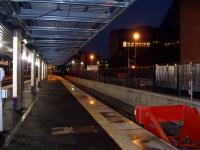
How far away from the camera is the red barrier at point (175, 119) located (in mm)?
11336

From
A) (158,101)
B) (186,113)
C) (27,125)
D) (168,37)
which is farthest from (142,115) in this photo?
(168,37)

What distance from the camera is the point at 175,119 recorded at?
1187cm

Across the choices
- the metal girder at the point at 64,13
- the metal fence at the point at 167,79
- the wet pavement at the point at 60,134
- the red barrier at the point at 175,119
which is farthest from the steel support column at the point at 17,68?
the red barrier at the point at 175,119

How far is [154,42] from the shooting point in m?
141

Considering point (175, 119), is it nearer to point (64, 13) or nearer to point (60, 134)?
point (60, 134)

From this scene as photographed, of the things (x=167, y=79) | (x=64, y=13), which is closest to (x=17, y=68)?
(x=64, y=13)

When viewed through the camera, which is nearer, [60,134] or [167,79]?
[60,134]

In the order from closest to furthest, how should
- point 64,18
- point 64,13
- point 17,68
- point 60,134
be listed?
1. point 60,134
2. point 64,13
3. point 64,18
4. point 17,68

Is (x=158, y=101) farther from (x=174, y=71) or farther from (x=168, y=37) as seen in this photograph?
(x=168, y=37)

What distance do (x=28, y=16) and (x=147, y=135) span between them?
6.85 metres

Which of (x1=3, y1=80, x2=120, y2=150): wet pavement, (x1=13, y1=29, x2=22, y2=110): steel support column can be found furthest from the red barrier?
(x1=13, y1=29, x2=22, y2=110): steel support column

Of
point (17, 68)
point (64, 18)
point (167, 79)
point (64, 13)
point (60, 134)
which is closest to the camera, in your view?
point (60, 134)

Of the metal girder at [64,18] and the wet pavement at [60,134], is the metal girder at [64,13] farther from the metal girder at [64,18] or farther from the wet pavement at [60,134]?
the wet pavement at [60,134]

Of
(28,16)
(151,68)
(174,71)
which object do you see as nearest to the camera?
(28,16)
